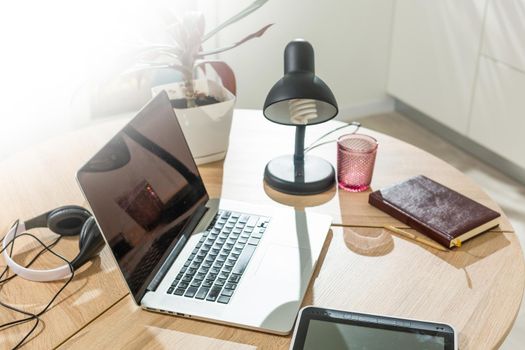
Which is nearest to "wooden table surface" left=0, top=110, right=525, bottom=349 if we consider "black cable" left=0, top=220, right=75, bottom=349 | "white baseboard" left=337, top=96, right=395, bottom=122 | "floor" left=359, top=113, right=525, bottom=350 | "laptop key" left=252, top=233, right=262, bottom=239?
"black cable" left=0, top=220, right=75, bottom=349

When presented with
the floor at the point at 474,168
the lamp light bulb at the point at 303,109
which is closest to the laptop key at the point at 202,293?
the lamp light bulb at the point at 303,109

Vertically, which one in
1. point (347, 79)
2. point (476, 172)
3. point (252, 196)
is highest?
point (252, 196)

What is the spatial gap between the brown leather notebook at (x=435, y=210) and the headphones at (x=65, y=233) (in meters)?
0.52

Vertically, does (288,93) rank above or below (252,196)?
above

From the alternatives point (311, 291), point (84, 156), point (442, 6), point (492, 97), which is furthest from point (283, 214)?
point (442, 6)

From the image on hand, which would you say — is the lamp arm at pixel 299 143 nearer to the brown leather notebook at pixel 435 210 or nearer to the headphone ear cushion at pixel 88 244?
the brown leather notebook at pixel 435 210

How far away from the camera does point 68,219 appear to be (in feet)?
3.92

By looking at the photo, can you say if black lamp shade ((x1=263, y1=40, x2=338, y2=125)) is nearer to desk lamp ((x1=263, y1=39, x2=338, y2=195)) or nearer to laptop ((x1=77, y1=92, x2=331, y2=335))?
desk lamp ((x1=263, y1=39, x2=338, y2=195))

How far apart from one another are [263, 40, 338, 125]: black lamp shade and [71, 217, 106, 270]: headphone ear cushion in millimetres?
374

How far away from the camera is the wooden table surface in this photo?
970 mm

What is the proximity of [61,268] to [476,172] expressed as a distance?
1.99 metres

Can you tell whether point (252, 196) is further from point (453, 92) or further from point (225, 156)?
point (453, 92)

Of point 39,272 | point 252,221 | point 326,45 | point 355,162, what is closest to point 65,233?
point 39,272

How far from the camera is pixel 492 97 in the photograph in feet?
8.42
